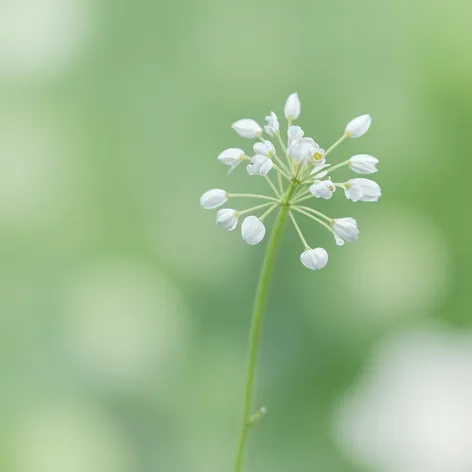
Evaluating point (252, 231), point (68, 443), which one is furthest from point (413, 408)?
point (252, 231)

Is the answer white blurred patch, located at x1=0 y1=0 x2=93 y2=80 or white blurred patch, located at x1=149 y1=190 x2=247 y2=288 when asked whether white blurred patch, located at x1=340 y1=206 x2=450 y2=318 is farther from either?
white blurred patch, located at x1=0 y1=0 x2=93 y2=80

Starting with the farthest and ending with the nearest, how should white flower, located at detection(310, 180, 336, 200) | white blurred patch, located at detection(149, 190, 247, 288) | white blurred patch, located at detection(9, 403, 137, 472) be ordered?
white blurred patch, located at detection(149, 190, 247, 288) → white blurred patch, located at detection(9, 403, 137, 472) → white flower, located at detection(310, 180, 336, 200)

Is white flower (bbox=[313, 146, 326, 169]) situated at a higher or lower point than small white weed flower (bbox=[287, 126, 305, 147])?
lower

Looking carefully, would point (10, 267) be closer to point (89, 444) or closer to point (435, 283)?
point (89, 444)

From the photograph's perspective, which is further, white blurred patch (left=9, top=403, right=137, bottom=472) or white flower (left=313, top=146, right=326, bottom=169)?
white blurred patch (left=9, top=403, right=137, bottom=472)

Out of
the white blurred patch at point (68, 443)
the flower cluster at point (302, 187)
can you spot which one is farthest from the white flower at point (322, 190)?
the white blurred patch at point (68, 443)

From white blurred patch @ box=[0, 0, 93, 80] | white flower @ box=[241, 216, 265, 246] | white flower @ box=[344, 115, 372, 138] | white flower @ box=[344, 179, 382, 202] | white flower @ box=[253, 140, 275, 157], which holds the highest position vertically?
white blurred patch @ box=[0, 0, 93, 80]

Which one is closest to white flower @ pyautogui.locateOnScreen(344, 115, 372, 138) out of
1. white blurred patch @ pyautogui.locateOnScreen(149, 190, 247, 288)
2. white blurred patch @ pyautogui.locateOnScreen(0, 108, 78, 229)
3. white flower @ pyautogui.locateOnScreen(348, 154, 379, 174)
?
white flower @ pyautogui.locateOnScreen(348, 154, 379, 174)

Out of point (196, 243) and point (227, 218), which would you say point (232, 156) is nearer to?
point (227, 218)
